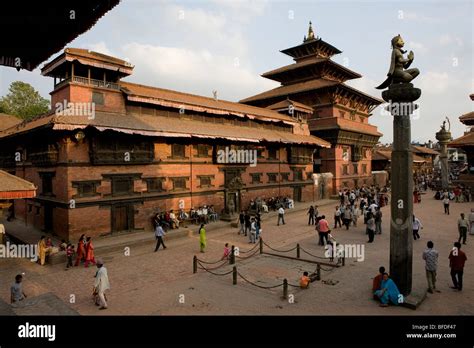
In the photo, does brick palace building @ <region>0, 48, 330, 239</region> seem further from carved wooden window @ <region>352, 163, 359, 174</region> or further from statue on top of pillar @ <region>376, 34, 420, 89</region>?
carved wooden window @ <region>352, 163, 359, 174</region>

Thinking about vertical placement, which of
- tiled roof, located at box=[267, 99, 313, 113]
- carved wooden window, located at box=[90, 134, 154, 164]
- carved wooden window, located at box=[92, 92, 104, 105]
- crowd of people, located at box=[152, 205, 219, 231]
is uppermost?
tiled roof, located at box=[267, 99, 313, 113]

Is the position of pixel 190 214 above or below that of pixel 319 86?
below

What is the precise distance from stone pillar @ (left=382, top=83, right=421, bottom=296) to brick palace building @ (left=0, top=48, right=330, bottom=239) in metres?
14.2

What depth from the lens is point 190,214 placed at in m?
23.2

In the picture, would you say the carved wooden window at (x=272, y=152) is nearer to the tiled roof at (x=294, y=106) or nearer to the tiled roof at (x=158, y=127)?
the tiled roof at (x=158, y=127)

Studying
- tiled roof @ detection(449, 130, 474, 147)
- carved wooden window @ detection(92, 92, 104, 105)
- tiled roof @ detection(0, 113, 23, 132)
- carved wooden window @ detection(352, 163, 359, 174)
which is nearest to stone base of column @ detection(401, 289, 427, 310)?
carved wooden window @ detection(92, 92, 104, 105)

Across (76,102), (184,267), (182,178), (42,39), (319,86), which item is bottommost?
(184,267)

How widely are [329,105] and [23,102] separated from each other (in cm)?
4204

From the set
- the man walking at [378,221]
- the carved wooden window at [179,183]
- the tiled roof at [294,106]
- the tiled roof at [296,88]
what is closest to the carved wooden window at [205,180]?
the carved wooden window at [179,183]

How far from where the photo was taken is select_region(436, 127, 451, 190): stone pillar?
40500mm

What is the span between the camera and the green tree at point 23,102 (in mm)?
42312
